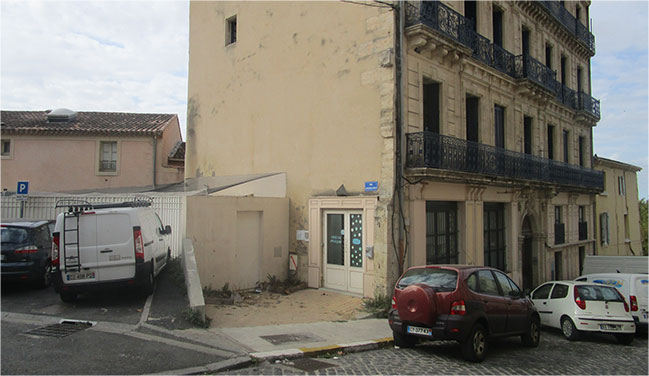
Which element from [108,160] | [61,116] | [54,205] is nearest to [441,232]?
[54,205]

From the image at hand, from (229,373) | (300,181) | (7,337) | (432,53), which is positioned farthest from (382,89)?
(7,337)

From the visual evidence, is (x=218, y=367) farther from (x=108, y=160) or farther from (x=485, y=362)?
(x=108, y=160)

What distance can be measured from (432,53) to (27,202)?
496 inches

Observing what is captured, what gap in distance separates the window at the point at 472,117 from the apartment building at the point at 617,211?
13.0m

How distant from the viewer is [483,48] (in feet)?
48.0

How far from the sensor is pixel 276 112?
14.6m

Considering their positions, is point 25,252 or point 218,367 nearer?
point 218,367

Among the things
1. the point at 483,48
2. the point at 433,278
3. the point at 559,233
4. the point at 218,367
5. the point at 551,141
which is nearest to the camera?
the point at 218,367

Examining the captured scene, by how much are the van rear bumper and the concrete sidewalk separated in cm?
184

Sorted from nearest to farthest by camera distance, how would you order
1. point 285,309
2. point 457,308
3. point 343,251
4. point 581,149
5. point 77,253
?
point 457,308 → point 77,253 → point 285,309 → point 343,251 → point 581,149

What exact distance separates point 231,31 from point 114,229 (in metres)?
10.5

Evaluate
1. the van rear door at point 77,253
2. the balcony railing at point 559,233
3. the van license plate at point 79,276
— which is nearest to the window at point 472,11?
the balcony railing at point 559,233

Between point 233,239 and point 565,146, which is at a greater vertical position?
point 565,146

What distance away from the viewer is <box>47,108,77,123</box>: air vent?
22859mm
